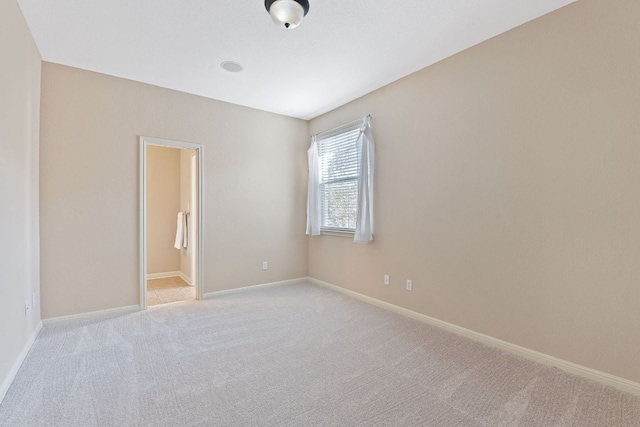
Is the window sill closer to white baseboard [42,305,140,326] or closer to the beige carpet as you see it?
the beige carpet

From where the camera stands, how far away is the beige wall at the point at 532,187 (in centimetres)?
198

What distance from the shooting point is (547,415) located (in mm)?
1703

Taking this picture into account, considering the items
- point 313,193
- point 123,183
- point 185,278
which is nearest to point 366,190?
point 313,193

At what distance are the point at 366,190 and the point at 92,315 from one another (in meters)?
3.38

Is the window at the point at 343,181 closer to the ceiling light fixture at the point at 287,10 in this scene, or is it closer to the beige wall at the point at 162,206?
the ceiling light fixture at the point at 287,10

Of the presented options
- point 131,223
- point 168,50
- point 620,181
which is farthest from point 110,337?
point 620,181

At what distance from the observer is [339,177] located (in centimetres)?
426

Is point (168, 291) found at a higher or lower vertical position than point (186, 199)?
lower

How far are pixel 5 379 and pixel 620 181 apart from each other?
4185 mm

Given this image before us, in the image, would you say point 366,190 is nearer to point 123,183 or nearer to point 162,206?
point 123,183

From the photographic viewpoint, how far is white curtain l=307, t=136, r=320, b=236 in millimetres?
4570

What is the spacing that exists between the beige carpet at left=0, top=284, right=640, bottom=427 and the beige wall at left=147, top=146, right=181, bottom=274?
2.39m

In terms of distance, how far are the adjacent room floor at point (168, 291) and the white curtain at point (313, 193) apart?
195 cm

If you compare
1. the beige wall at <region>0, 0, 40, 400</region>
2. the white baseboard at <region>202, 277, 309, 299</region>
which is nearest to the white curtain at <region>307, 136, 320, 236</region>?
the white baseboard at <region>202, 277, 309, 299</region>
